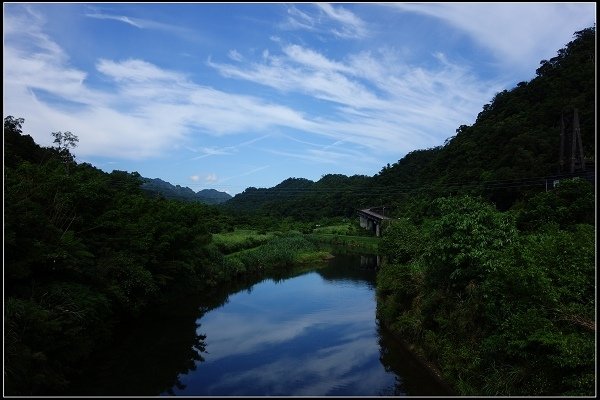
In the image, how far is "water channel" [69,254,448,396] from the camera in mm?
17969

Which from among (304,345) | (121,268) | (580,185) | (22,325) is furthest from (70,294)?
(580,185)

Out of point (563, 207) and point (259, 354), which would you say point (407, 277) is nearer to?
point (563, 207)

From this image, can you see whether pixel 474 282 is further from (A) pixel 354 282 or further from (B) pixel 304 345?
(A) pixel 354 282

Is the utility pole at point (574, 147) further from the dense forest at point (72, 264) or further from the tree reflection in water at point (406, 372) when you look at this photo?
the dense forest at point (72, 264)

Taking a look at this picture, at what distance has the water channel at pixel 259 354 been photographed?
18.0 m

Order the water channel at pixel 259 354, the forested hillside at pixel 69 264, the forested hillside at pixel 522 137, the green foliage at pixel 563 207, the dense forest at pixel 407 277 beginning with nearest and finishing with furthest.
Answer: the dense forest at pixel 407 277, the forested hillside at pixel 69 264, the water channel at pixel 259 354, the green foliage at pixel 563 207, the forested hillside at pixel 522 137

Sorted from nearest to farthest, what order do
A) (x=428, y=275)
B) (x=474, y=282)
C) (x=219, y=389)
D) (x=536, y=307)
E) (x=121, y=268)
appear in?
(x=536, y=307)
(x=474, y=282)
(x=219, y=389)
(x=428, y=275)
(x=121, y=268)

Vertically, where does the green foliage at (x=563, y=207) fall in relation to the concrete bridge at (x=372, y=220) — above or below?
above

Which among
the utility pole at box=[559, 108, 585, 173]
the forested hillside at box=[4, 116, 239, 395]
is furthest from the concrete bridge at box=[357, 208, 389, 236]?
the forested hillside at box=[4, 116, 239, 395]

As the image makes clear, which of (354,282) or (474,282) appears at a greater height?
(474,282)

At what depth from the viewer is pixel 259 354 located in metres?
22.2

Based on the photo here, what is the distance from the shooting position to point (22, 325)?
13688 millimetres

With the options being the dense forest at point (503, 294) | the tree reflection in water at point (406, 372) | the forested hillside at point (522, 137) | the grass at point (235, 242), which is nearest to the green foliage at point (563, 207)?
the dense forest at point (503, 294)

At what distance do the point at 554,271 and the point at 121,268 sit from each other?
60.3ft
